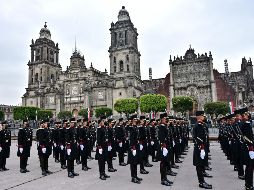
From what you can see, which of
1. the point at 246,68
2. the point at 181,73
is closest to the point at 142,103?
the point at 181,73

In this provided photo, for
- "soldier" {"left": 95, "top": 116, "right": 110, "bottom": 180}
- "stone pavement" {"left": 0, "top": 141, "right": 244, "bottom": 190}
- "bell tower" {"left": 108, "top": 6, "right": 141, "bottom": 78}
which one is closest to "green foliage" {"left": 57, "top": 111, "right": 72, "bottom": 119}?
"bell tower" {"left": 108, "top": 6, "right": 141, "bottom": 78}

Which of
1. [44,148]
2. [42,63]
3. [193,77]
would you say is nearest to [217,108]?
[193,77]

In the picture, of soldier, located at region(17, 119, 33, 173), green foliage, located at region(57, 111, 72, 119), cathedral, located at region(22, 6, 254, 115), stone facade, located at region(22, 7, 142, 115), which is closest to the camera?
soldier, located at region(17, 119, 33, 173)

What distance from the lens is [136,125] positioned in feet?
32.4

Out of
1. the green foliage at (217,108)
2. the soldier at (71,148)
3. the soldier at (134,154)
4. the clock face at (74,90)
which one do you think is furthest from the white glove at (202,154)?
the clock face at (74,90)

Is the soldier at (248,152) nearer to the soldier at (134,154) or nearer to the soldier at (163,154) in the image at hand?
the soldier at (163,154)

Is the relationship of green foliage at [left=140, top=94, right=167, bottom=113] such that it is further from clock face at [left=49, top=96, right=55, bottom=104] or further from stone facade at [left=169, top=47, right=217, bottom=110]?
clock face at [left=49, top=96, right=55, bottom=104]

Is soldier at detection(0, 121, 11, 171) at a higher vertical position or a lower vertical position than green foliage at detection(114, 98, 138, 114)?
lower

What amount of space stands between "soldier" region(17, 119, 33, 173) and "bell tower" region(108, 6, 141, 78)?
4561 centimetres

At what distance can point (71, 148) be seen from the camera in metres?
10.0

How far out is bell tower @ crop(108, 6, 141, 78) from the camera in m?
56.9

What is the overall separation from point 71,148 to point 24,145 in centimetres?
242

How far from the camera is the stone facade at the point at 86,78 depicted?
56875 millimetres

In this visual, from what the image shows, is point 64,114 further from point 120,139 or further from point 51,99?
point 120,139
